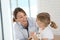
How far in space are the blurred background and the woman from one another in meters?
0.03

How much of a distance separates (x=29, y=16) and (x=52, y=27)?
7.6 inches

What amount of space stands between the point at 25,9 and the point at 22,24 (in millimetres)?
118

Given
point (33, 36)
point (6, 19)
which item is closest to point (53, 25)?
point (33, 36)

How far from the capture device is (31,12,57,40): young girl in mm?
979

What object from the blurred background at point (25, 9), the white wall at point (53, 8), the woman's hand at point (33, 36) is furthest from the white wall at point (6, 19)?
the white wall at point (53, 8)

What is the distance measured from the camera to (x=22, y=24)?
3.43 ft

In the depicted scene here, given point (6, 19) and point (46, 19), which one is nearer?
point (46, 19)

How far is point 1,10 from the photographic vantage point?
1.12 metres

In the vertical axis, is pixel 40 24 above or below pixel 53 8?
below

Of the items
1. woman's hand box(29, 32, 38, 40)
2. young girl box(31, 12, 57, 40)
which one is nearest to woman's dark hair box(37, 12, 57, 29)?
young girl box(31, 12, 57, 40)

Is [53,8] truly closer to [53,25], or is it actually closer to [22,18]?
[53,25]

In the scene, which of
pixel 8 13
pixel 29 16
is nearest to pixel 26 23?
pixel 29 16

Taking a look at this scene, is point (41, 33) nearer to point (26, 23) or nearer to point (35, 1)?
point (26, 23)

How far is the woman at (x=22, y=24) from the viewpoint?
1.03 meters
